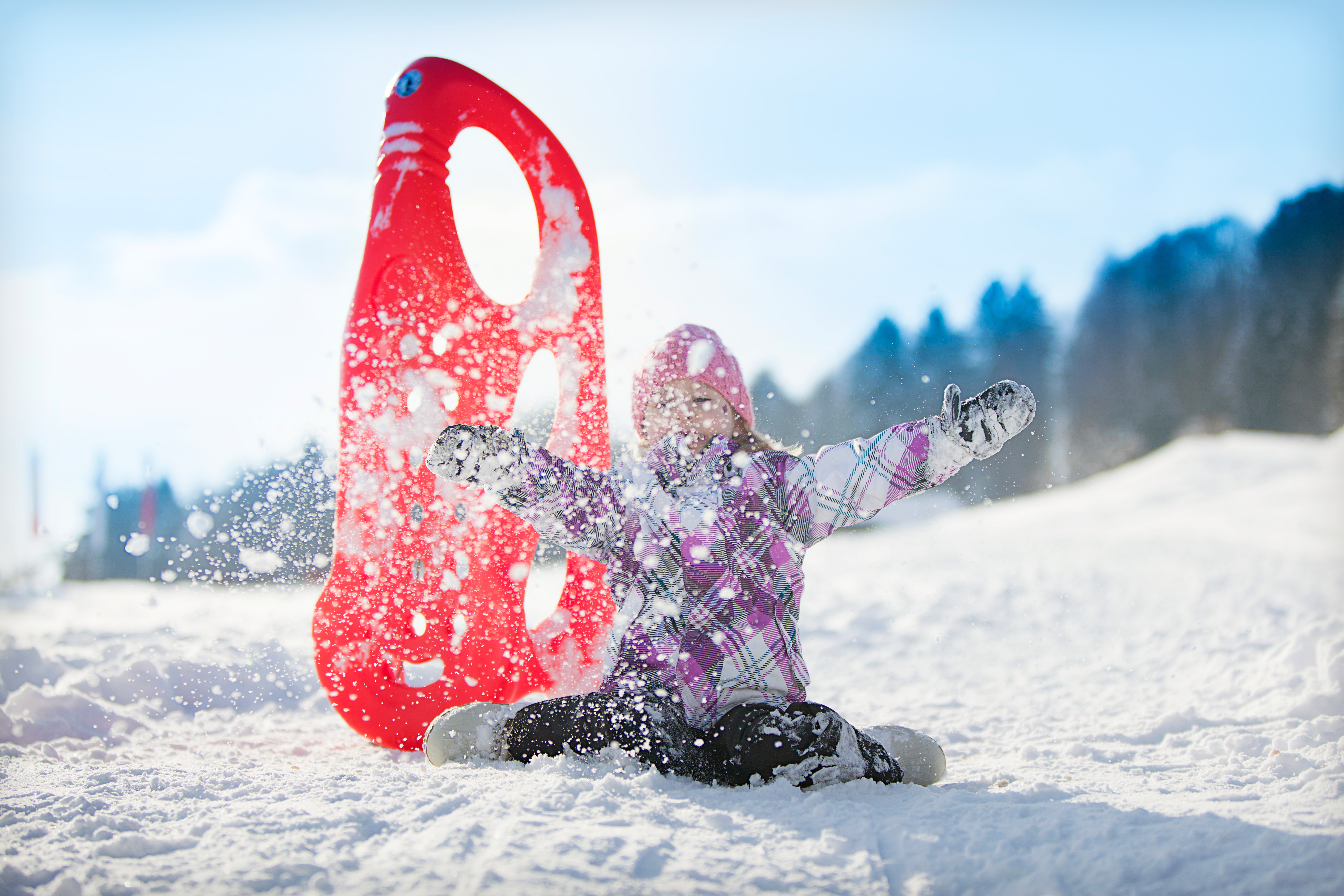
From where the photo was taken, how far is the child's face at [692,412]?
1830mm

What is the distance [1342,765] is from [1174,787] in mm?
341

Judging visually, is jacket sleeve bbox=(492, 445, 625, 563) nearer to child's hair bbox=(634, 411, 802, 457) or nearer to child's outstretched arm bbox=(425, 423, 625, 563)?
child's outstretched arm bbox=(425, 423, 625, 563)

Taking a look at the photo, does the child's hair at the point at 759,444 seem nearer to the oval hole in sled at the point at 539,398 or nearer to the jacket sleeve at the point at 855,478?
the jacket sleeve at the point at 855,478

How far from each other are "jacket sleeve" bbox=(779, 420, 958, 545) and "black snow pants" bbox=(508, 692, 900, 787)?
0.41m

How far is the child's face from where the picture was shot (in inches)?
72.1

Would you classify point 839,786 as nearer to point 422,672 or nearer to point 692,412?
point 692,412

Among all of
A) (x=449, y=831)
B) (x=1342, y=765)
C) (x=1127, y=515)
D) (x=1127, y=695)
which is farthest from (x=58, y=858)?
(x=1127, y=515)

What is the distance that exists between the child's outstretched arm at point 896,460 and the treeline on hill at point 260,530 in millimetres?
1260

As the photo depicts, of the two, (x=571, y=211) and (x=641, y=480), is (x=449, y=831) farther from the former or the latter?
(x=571, y=211)

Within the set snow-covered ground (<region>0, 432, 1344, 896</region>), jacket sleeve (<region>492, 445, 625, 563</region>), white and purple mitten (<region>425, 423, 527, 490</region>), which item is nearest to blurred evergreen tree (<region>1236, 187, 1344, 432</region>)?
snow-covered ground (<region>0, 432, 1344, 896</region>)

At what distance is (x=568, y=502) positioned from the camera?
1.69 meters

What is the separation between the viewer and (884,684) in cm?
270

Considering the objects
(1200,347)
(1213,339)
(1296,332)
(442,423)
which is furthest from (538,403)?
(1213,339)

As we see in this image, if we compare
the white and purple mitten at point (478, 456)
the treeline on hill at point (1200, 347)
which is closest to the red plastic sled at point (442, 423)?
the white and purple mitten at point (478, 456)
